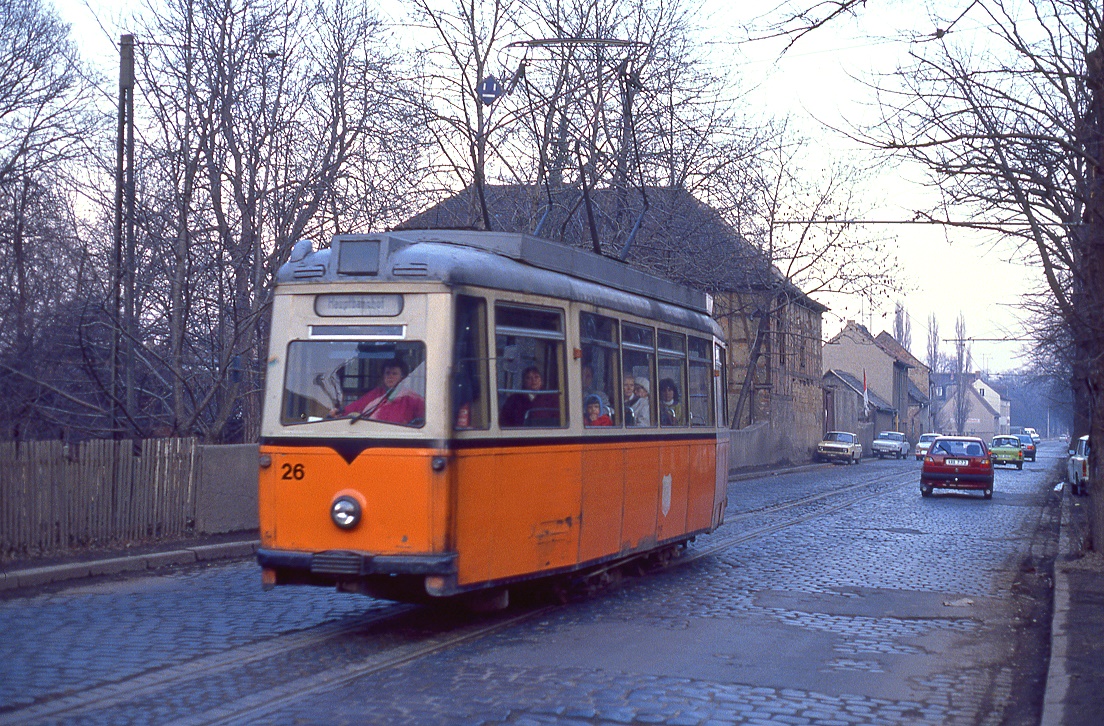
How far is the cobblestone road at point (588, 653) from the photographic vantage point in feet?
22.1

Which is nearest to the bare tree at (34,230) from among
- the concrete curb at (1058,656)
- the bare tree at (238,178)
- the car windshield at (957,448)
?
the bare tree at (238,178)

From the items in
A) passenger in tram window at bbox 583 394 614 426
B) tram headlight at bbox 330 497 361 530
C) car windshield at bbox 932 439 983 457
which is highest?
passenger in tram window at bbox 583 394 614 426

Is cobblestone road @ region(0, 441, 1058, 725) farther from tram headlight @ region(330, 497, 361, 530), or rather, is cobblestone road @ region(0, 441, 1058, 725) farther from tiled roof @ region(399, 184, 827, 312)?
tiled roof @ region(399, 184, 827, 312)

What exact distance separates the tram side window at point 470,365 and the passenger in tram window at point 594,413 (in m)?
1.52

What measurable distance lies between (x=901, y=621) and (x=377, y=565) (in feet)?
15.5

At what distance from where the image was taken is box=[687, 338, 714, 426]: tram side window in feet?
43.4

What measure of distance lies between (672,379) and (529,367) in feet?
11.2


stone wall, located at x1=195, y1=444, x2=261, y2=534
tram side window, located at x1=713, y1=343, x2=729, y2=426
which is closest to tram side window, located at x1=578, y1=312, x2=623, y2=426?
tram side window, located at x1=713, y1=343, x2=729, y2=426

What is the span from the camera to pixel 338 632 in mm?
9086

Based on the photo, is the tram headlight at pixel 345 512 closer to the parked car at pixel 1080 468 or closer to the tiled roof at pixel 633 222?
the tiled roof at pixel 633 222

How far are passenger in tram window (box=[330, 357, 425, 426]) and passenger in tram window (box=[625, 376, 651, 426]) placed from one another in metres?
3.03

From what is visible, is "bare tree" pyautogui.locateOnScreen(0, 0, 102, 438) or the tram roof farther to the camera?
"bare tree" pyautogui.locateOnScreen(0, 0, 102, 438)

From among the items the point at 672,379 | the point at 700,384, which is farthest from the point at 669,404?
the point at 700,384

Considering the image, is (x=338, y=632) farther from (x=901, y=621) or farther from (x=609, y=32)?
(x=609, y=32)
